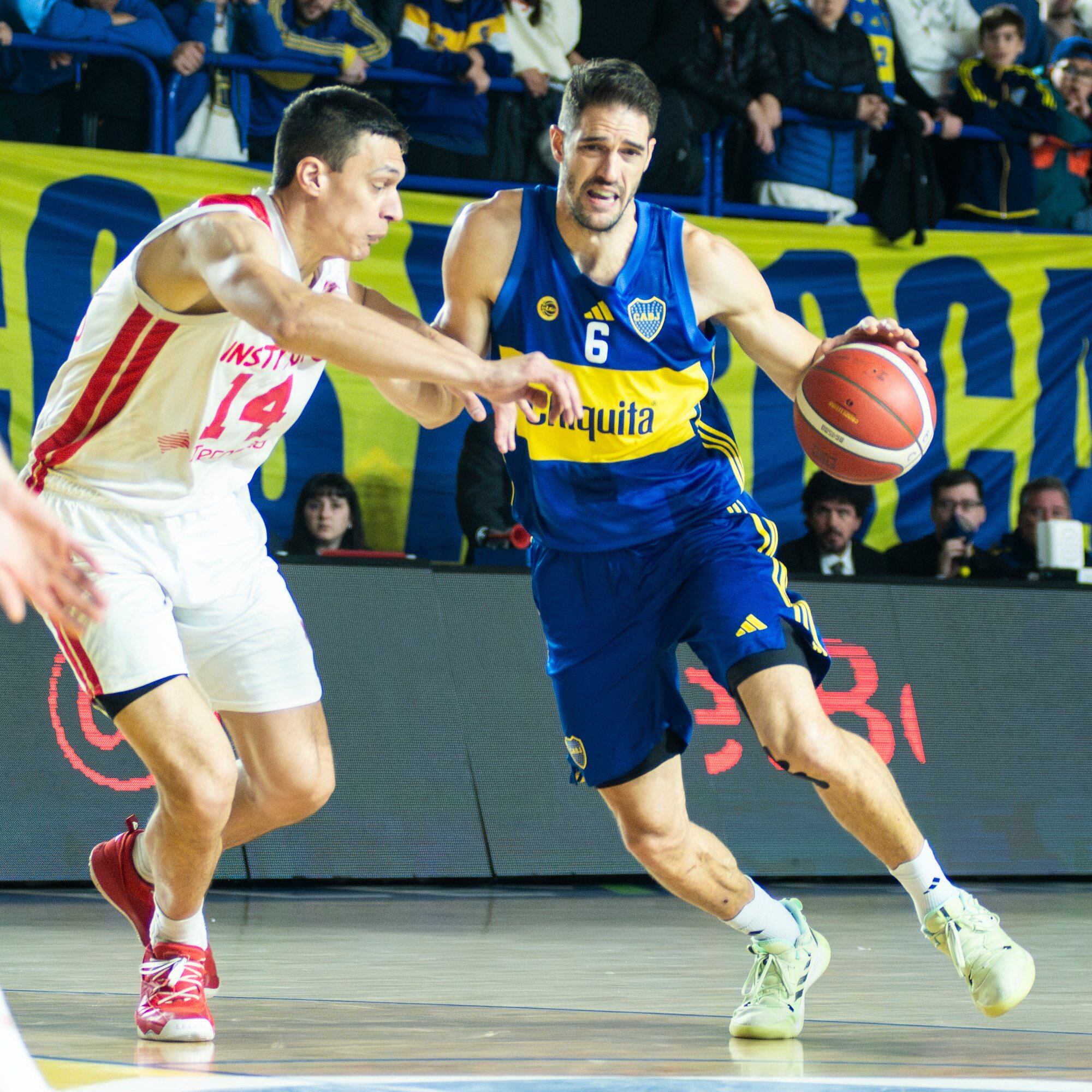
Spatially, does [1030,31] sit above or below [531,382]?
above

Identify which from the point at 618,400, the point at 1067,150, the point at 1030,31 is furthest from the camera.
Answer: the point at 1030,31

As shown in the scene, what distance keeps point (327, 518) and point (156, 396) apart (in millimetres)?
5185

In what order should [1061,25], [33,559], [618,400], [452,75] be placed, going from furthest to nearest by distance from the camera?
[1061,25] → [452,75] → [618,400] → [33,559]

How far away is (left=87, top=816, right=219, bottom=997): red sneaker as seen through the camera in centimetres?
481

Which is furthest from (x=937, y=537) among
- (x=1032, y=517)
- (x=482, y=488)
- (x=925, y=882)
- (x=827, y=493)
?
(x=925, y=882)

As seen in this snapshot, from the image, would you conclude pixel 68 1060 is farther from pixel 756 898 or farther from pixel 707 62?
pixel 707 62

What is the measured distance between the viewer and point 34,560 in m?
1.65

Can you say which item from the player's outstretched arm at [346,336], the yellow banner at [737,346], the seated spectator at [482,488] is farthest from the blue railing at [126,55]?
the player's outstretched arm at [346,336]

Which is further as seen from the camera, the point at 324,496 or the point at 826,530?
the point at 826,530

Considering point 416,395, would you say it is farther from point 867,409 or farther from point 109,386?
point 867,409

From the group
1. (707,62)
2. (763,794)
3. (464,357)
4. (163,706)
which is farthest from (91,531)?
(707,62)

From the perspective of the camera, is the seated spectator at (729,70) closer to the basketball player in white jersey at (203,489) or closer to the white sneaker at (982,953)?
the basketball player in white jersey at (203,489)

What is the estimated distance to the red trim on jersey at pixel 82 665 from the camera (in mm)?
4211

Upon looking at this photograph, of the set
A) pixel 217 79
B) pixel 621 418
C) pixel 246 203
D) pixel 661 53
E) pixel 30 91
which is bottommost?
pixel 621 418
